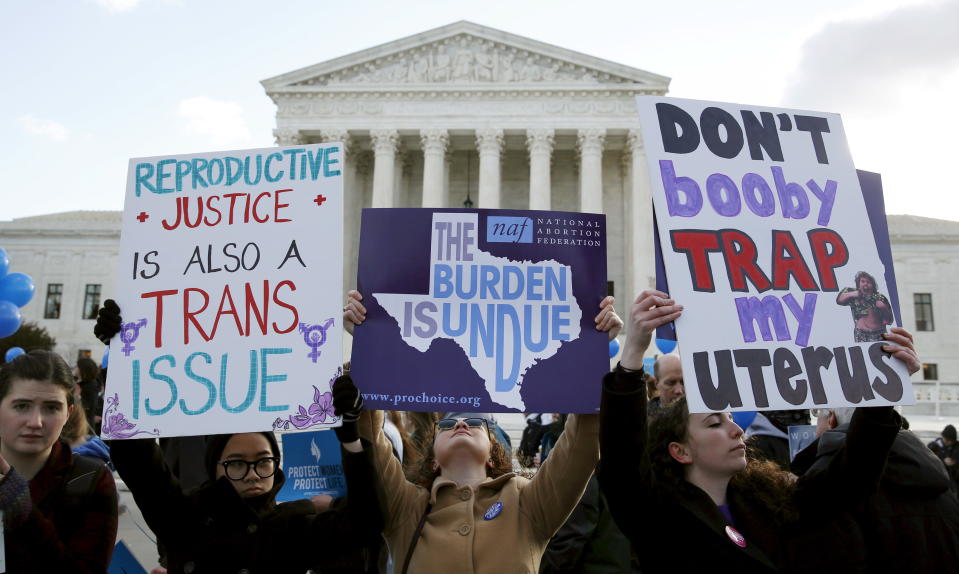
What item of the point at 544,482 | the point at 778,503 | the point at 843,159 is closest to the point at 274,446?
the point at 544,482

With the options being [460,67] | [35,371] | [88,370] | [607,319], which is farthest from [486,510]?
[460,67]

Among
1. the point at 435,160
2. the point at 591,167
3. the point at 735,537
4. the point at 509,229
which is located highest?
the point at 435,160

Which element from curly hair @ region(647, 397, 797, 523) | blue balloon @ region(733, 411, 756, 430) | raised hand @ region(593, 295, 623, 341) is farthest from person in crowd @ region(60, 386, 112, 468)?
blue balloon @ region(733, 411, 756, 430)

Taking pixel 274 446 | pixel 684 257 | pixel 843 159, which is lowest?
pixel 274 446

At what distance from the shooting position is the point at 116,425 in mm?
3303

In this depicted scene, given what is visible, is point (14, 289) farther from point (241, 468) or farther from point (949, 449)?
point (949, 449)

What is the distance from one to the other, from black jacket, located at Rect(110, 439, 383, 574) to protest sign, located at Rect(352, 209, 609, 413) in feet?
1.98

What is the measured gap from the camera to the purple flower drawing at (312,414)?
129 inches

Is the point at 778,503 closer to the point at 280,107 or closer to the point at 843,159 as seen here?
the point at 843,159

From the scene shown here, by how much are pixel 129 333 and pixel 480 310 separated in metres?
1.73

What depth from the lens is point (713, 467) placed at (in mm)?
3299

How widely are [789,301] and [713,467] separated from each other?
85 cm

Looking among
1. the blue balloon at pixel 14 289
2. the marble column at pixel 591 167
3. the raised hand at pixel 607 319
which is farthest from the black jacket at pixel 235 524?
the marble column at pixel 591 167

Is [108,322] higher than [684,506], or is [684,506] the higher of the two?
[108,322]
